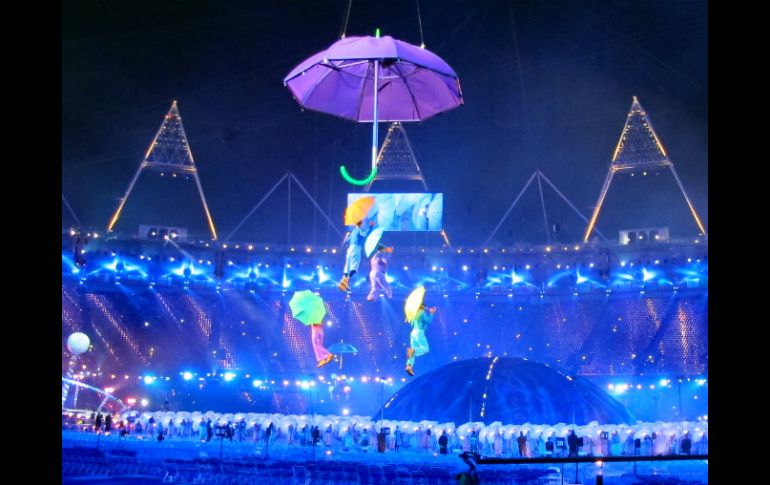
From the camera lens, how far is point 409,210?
72.0 feet

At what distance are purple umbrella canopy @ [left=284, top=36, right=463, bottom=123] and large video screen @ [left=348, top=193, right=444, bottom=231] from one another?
12789 millimetres

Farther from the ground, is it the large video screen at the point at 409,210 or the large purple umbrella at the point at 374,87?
the large video screen at the point at 409,210

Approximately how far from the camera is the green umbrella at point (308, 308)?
10719mm

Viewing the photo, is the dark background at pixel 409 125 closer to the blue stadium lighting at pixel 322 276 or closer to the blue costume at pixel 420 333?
the blue stadium lighting at pixel 322 276

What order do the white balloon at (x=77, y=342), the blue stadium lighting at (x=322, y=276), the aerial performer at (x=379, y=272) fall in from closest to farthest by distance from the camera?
the aerial performer at (x=379, y=272) < the white balloon at (x=77, y=342) < the blue stadium lighting at (x=322, y=276)

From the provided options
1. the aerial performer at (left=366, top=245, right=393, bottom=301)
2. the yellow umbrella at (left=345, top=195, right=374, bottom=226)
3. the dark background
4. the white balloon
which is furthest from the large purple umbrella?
the white balloon

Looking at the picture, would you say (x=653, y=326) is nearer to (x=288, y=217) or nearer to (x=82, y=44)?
(x=288, y=217)

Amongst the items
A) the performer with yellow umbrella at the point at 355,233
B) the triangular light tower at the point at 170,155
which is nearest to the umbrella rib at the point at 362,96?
the performer with yellow umbrella at the point at 355,233

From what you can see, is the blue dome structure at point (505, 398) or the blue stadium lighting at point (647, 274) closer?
the blue dome structure at point (505, 398)

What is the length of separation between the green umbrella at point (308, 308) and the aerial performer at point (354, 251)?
117 centimetres

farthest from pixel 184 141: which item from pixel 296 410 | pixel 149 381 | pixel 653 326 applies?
pixel 653 326
